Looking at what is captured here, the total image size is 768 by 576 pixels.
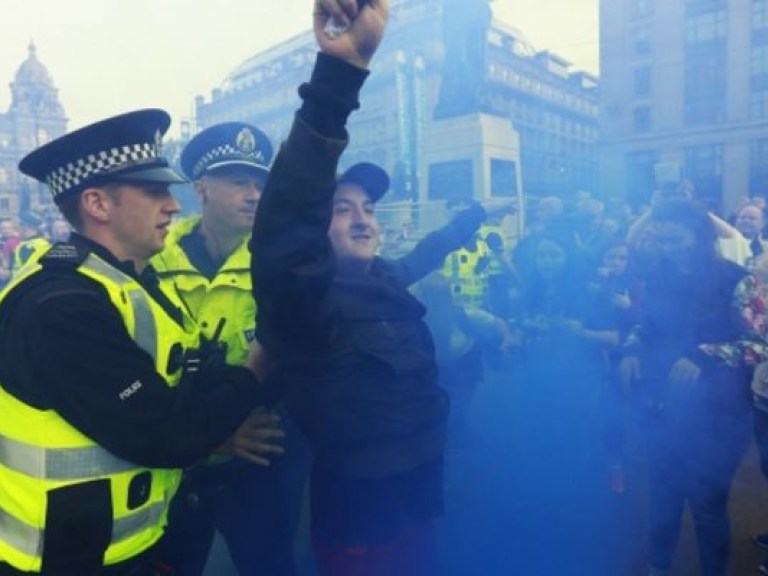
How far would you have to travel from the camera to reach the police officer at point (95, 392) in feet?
3.89

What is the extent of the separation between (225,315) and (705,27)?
5394mm

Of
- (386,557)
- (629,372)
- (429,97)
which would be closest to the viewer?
(386,557)

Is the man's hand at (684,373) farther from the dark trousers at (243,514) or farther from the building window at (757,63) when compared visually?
the building window at (757,63)

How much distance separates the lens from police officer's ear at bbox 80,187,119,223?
140cm

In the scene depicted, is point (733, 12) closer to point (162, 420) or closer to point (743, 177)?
point (743, 177)

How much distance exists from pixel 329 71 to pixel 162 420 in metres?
0.71

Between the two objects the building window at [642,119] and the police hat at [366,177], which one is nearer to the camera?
the police hat at [366,177]

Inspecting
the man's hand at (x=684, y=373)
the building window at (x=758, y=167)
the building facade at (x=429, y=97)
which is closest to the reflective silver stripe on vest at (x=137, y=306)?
the building facade at (x=429, y=97)

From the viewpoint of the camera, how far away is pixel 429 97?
10.1m

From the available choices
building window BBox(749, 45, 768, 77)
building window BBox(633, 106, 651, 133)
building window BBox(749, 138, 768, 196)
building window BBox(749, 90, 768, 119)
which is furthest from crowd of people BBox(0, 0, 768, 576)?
building window BBox(749, 138, 768, 196)

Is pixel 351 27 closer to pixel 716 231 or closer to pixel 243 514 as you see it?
pixel 243 514

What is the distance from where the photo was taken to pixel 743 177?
8.62 meters

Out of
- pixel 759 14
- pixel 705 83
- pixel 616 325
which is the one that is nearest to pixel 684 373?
pixel 616 325

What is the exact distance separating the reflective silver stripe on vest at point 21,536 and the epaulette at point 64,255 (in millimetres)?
507
